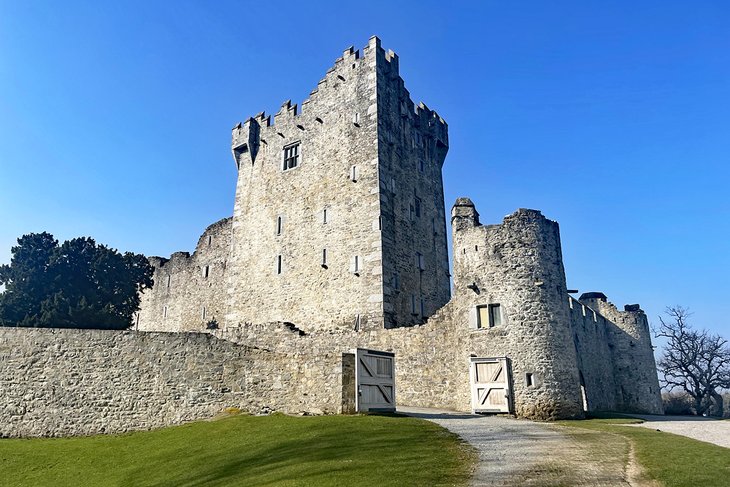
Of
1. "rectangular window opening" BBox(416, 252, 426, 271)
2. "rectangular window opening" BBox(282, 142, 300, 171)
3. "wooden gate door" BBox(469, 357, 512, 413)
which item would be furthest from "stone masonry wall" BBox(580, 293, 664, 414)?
"rectangular window opening" BBox(282, 142, 300, 171)

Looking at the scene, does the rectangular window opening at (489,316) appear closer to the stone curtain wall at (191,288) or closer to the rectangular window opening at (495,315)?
the rectangular window opening at (495,315)

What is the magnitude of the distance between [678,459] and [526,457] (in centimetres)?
319

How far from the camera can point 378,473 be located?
10.9m

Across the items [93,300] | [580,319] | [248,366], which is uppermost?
[93,300]

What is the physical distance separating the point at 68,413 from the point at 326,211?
54.8 ft

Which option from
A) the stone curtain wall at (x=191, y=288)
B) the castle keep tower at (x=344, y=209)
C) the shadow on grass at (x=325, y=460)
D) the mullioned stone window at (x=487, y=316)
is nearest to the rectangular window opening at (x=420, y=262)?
the castle keep tower at (x=344, y=209)

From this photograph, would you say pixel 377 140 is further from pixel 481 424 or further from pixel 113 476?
pixel 113 476

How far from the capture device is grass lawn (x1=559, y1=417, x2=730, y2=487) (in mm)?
10297

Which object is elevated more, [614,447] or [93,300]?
[93,300]

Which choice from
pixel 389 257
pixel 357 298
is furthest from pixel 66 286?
pixel 389 257

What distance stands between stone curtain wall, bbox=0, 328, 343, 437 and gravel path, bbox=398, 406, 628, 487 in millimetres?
8369

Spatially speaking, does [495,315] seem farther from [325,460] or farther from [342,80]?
[342,80]

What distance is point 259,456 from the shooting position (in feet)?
45.6

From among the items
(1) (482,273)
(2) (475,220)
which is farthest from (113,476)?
(2) (475,220)
